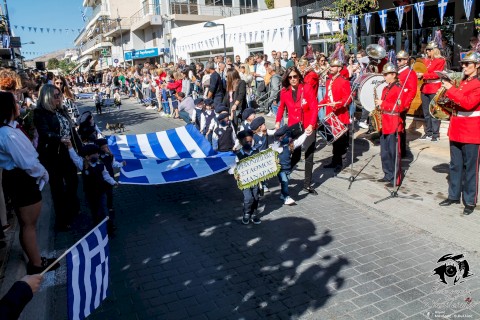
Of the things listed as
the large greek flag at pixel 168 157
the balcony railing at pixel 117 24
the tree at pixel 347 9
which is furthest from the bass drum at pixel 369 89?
the balcony railing at pixel 117 24

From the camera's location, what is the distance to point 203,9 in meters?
40.0

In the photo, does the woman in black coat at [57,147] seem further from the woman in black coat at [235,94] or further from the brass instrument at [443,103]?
the brass instrument at [443,103]

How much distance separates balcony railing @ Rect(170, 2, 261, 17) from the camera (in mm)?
38156

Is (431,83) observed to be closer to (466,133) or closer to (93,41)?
(466,133)

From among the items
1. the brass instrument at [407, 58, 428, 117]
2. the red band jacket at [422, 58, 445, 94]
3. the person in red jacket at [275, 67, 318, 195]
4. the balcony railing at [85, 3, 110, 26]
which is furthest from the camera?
the balcony railing at [85, 3, 110, 26]

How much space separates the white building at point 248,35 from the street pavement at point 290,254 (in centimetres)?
1247

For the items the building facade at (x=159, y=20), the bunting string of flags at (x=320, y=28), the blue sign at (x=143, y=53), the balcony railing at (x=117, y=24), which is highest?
the balcony railing at (x=117, y=24)

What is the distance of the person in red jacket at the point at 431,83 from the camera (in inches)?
365

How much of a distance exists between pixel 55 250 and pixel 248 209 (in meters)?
2.57

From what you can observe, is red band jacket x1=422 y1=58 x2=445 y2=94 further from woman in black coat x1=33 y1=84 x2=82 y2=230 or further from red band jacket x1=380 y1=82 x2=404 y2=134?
woman in black coat x1=33 y1=84 x2=82 y2=230

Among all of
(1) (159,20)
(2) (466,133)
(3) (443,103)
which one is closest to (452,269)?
(2) (466,133)

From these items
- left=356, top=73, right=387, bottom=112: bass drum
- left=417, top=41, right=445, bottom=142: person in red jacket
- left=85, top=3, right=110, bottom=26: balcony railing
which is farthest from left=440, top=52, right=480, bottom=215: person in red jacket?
left=85, top=3, right=110, bottom=26: balcony railing

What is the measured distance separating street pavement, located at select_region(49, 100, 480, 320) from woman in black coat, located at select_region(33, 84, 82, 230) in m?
0.40

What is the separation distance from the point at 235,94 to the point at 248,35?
16802mm
